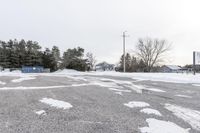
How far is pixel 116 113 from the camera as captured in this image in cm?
655

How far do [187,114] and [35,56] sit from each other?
60088 millimetres

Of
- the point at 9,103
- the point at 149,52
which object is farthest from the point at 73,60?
the point at 9,103

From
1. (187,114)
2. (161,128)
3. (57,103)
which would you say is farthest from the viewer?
(57,103)

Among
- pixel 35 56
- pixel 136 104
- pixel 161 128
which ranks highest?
pixel 35 56

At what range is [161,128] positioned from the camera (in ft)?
17.4

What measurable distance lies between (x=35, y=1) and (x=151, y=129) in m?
23.6

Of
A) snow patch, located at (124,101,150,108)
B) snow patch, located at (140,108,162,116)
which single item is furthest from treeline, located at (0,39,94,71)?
snow patch, located at (140,108,162,116)

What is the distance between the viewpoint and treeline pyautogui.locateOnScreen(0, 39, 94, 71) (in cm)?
6281

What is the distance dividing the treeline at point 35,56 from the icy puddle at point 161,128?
5844 centimetres

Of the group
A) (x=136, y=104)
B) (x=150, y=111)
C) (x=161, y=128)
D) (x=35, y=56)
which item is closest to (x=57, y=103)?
(x=136, y=104)

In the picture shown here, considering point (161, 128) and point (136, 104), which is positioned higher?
point (136, 104)

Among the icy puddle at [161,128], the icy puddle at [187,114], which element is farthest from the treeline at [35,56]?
the icy puddle at [161,128]

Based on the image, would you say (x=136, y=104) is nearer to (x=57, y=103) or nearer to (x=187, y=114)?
(x=187, y=114)

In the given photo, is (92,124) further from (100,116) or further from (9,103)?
(9,103)
